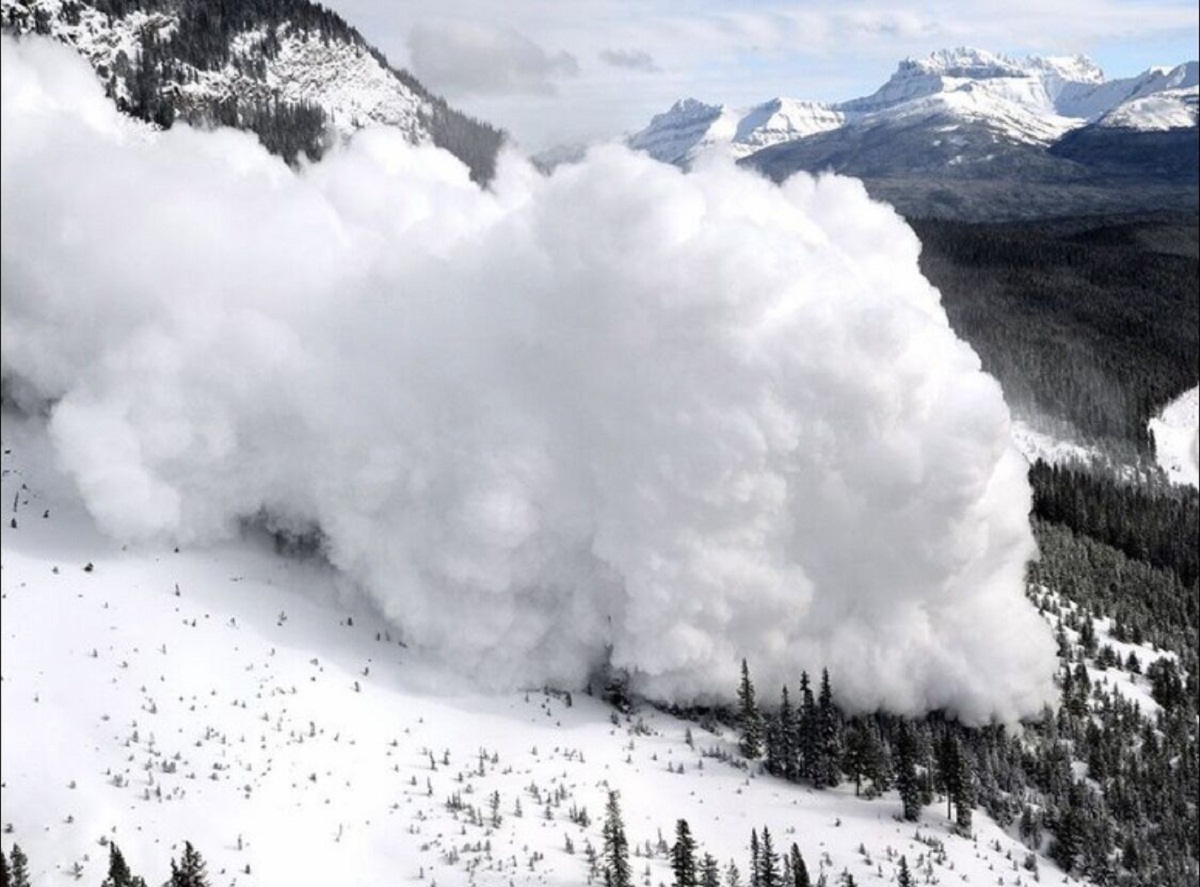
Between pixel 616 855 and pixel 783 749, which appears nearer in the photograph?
pixel 616 855

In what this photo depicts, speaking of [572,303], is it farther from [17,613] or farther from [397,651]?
[17,613]

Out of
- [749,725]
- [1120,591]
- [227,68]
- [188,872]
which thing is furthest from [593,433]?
[227,68]

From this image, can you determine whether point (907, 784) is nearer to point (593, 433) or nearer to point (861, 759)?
point (861, 759)

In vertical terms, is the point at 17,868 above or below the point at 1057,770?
below

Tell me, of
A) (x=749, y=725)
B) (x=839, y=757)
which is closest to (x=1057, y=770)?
(x=839, y=757)

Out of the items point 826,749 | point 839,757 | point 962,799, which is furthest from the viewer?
point 839,757

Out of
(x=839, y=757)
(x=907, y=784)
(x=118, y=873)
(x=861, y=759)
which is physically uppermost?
(x=839, y=757)

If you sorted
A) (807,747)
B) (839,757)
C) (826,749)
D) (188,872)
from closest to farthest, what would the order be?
(188,872) < (807,747) < (826,749) < (839,757)

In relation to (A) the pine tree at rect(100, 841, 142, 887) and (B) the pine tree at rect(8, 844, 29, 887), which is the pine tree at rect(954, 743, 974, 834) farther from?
(B) the pine tree at rect(8, 844, 29, 887)
